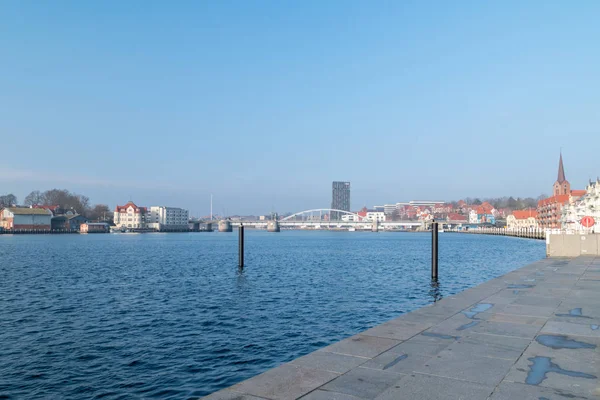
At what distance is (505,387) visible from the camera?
7.09m

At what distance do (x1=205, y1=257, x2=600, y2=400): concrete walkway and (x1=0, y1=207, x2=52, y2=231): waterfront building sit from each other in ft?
627

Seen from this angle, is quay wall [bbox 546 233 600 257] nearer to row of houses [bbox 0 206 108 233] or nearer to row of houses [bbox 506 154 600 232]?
row of houses [bbox 506 154 600 232]

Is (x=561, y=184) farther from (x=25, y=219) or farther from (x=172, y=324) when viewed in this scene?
(x=25, y=219)

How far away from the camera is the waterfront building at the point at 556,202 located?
465ft

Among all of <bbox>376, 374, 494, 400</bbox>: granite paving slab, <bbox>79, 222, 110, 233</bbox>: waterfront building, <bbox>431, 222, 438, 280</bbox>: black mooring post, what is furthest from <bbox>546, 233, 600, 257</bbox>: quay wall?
<bbox>79, 222, 110, 233</bbox>: waterfront building

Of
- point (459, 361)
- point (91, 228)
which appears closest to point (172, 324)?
point (459, 361)

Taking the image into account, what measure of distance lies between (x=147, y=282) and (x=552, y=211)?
Answer: 146m

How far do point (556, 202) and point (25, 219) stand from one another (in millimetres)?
181961

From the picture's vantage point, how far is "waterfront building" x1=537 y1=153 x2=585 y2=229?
14162 cm

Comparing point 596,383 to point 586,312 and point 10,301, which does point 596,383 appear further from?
point 10,301

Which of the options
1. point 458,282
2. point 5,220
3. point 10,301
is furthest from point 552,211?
point 5,220

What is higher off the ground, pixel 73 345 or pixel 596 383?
pixel 596 383

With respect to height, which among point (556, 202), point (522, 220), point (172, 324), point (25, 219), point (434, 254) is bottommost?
point (172, 324)

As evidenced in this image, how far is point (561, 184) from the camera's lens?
167m
